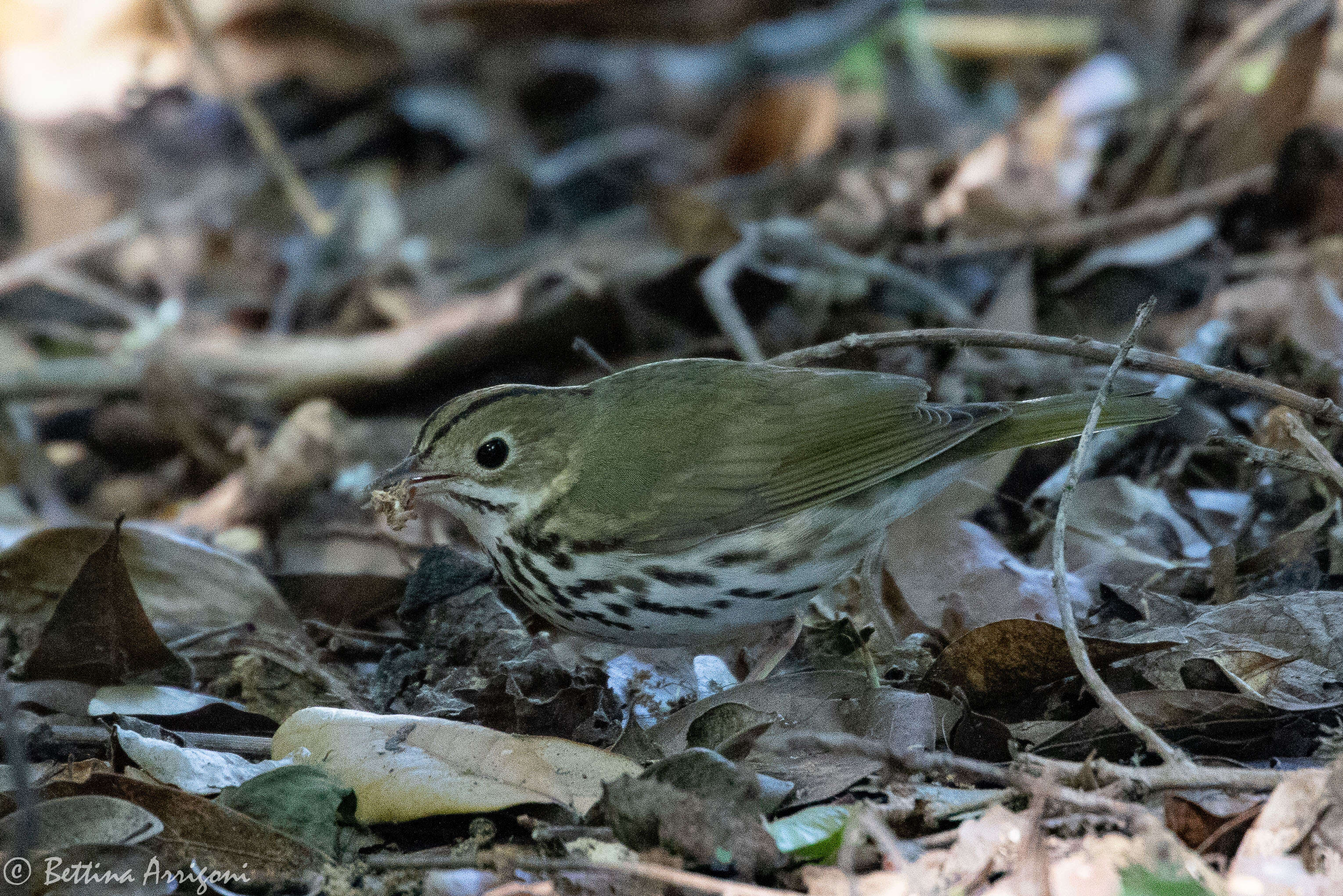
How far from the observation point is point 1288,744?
2.71 meters

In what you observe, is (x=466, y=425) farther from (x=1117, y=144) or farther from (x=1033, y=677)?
(x=1117, y=144)

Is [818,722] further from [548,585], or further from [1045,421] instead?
[1045,421]

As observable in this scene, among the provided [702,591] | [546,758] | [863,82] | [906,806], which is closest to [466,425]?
[702,591]

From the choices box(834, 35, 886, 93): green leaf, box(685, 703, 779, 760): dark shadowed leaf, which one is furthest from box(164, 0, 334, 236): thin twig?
box(685, 703, 779, 760): dark shadowed leaf

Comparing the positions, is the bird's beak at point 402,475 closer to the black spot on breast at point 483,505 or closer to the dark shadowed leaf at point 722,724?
the black spot on breast at point 483,505

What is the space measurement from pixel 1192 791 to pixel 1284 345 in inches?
89.8

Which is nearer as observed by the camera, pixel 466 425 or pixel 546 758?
pixel 546 758

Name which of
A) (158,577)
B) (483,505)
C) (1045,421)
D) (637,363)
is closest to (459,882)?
(483,505)

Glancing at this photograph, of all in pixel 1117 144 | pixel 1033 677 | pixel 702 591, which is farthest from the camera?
pixel 1117 144

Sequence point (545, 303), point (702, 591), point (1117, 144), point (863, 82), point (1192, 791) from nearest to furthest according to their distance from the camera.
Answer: point (1192, 791), point (702, 591), point (545, 303), point (1117, 144), point (863, 82)

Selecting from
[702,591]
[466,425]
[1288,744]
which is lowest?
[1288,744]

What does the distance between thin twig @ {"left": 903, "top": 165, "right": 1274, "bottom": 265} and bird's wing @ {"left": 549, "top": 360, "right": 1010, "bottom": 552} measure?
2071mm

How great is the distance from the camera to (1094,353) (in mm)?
3207

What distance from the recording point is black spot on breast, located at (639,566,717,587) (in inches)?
130
